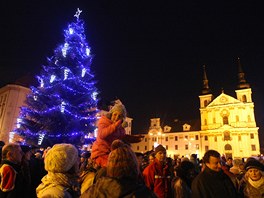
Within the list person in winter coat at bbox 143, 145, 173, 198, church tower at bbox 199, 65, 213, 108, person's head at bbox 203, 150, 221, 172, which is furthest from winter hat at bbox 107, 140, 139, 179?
church tower at bbox 199, 65, 213, 108

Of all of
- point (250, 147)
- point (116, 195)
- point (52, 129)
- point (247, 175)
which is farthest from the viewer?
point (250, 147)

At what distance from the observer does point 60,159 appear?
260cm

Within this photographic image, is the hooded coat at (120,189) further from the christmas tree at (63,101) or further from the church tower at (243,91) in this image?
the church tower at (243,91)

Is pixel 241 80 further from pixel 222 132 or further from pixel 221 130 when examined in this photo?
pixel 222 132

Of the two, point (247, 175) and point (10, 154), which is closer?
point (10, 154)

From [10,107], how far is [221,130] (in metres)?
51.6

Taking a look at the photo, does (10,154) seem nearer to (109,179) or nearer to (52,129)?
(109,179)

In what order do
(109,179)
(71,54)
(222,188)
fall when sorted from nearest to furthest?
(109,179) < (222,188) < (71,54)

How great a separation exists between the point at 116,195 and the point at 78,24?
20.7 meters

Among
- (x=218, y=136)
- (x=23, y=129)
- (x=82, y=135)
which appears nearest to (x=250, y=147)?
(x=218, y=136)

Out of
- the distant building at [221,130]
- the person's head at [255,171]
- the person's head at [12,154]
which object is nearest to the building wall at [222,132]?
the distant building at [221,130]

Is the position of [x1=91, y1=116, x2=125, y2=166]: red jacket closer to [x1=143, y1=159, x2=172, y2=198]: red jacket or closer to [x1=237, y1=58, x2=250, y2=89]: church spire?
[x1=143, y1=159, x2=172, y2=198]: red jacket

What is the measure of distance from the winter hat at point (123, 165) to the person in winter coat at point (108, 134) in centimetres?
150

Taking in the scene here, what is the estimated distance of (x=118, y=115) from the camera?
3980 millimetres
